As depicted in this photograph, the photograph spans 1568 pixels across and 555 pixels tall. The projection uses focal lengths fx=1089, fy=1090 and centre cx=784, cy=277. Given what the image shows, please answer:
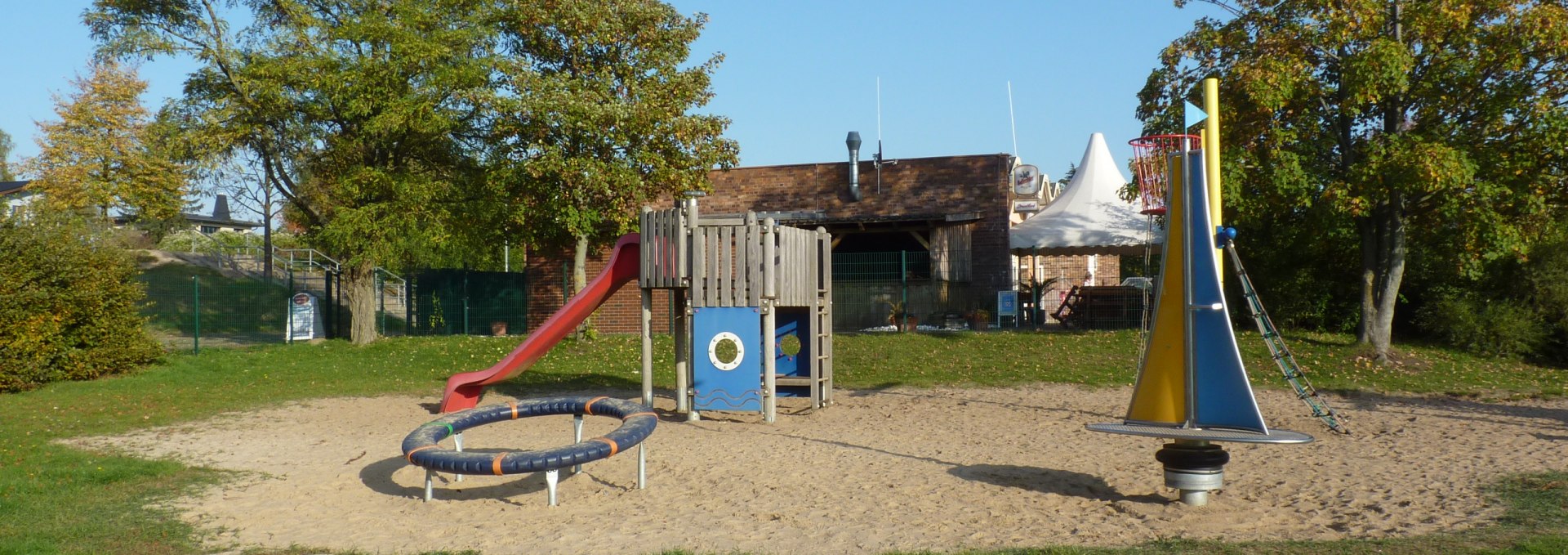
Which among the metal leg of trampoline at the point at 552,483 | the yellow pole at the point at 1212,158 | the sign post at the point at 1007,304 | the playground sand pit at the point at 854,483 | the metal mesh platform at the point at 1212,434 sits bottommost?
the playground sand pit at the point at 854,483

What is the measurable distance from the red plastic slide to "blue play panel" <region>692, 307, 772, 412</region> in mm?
1205

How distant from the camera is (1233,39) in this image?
16.6 metres

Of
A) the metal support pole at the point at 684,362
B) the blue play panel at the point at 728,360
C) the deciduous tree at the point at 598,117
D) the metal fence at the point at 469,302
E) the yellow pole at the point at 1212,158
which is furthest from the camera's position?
the metal fence at the point at 469,302

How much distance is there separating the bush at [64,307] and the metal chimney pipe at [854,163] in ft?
47.0

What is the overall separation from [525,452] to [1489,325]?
16455mm

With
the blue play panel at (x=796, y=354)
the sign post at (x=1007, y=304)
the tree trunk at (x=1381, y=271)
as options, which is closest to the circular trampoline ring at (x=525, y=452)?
the blue play panel at (x=796, y=354)

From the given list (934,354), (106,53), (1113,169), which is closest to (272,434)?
(934,354)

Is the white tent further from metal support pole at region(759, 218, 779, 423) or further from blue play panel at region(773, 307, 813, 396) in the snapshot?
metal support pole at region(759, 218, 779, 423)

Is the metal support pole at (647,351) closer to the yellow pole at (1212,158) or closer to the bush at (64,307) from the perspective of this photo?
the yellow pole at (1212,158)

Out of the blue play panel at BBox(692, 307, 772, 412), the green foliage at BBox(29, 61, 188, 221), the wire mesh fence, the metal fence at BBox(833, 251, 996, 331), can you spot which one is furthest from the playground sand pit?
the green foliage at BBox(29, 61, 188, 221)

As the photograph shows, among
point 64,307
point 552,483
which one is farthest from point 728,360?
point 64,307

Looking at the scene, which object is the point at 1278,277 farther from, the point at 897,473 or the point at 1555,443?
the point at 897,473

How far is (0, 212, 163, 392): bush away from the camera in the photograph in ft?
49.2

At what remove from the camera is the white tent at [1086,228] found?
75.5 ft
